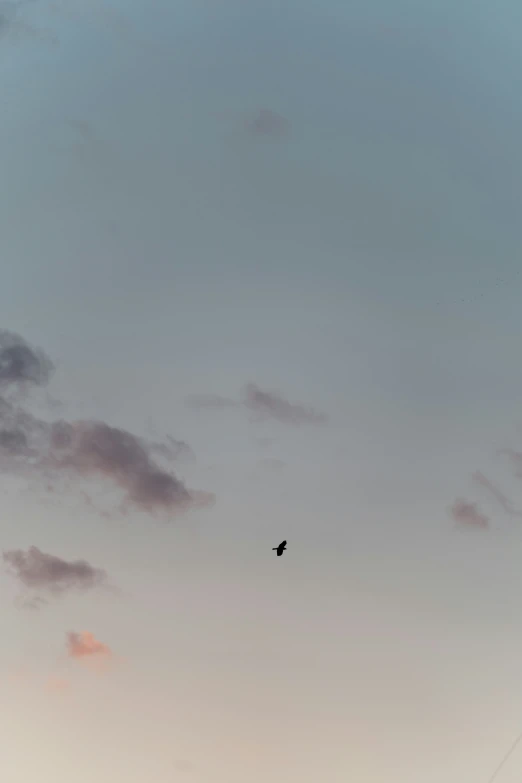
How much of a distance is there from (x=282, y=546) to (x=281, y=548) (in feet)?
4.73

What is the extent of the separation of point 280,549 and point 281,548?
27.3 inches

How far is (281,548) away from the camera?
618 ft

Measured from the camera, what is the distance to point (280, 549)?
617 feet

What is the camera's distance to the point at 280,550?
188 metres

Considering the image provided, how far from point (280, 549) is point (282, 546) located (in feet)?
5.19

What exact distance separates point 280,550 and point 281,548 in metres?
0.86

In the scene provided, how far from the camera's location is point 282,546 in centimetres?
18762

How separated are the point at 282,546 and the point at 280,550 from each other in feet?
6.76

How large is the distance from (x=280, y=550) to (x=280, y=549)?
0.54 m
